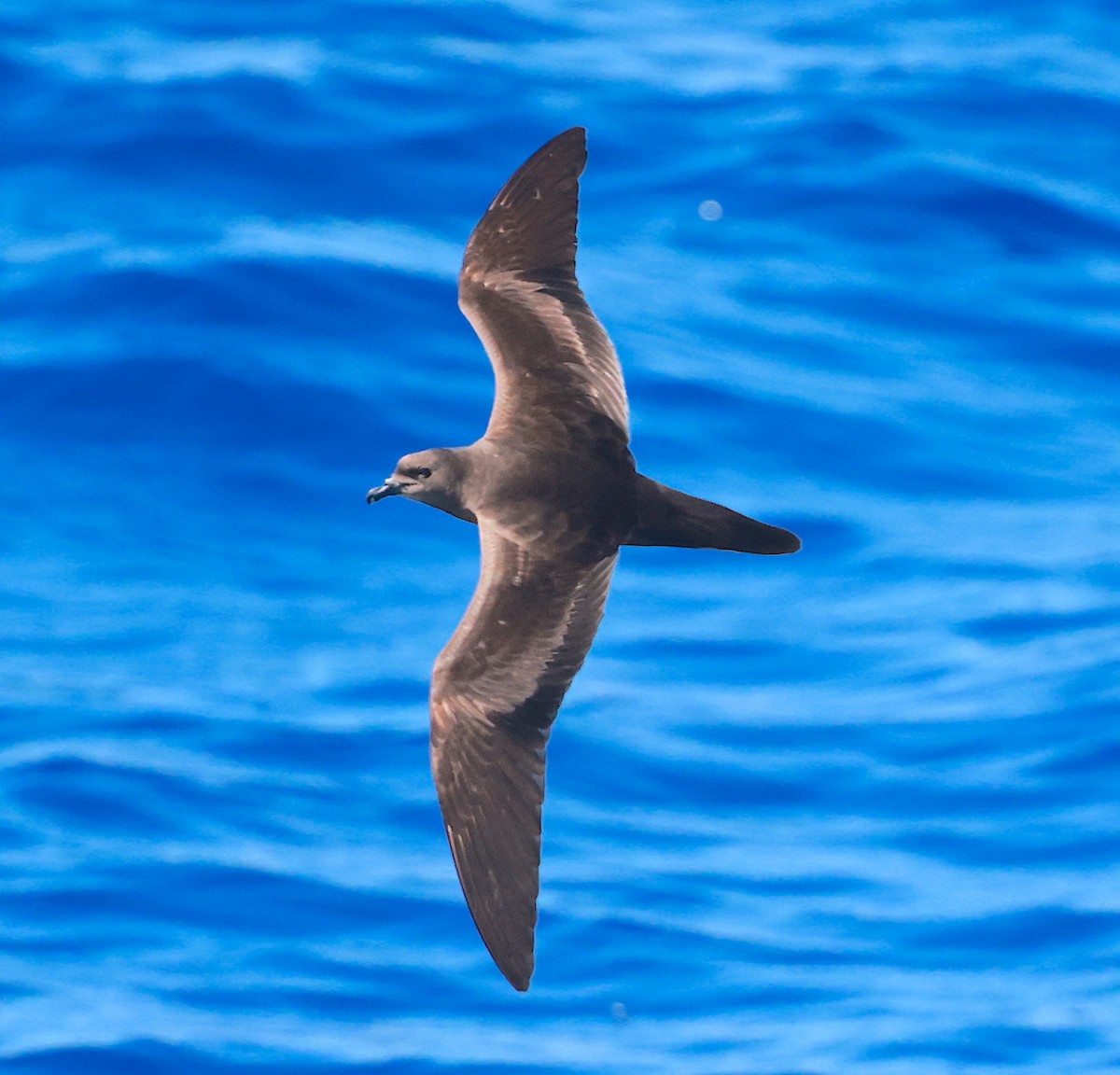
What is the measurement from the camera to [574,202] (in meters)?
7.90

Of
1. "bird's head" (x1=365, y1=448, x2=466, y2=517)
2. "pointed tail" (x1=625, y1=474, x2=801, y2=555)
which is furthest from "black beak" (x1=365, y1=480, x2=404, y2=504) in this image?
"pointed tail" (x1=625, y1=474, x2=801, y2=555)

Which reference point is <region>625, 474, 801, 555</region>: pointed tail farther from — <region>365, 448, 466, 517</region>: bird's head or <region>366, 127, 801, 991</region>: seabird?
<region>365, 448, 466, 517</region>: bird's head

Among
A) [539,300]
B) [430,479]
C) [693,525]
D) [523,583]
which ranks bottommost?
[523,583]

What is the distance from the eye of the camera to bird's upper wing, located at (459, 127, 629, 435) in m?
7.64

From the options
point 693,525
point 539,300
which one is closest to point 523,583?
point 693,525

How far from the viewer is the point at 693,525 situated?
23.7 ft

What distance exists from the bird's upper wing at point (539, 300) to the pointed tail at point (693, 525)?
47cm

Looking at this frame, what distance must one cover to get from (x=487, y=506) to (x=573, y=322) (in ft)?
3.02

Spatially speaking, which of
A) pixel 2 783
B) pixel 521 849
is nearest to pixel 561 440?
pixel 521 849

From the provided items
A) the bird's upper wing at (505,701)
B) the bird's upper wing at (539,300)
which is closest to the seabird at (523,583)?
the bird's upper wing at (505,701)

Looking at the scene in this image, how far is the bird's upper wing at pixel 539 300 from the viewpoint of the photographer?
7.64 meters

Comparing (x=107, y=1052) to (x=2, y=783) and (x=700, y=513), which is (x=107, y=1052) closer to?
(x=2, y=783)

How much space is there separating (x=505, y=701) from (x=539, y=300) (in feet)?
5.18

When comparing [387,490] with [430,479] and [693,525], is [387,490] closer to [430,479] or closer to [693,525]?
[430,479]
